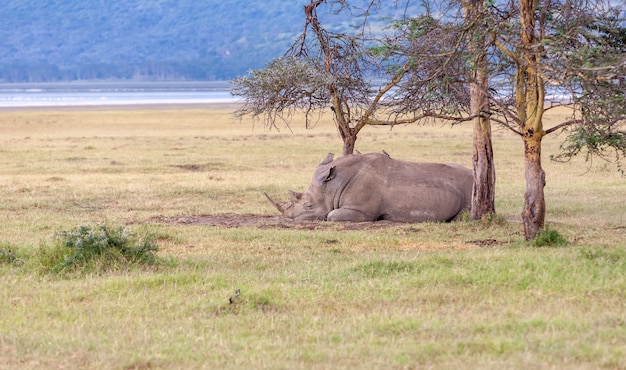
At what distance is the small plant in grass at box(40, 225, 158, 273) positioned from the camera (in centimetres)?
1098

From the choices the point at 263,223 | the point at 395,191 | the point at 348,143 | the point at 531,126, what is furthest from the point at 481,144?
the point at 263,223

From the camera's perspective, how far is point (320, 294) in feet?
31.2

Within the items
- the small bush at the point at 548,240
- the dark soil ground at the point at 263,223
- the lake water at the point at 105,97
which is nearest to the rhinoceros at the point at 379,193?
the dark soil ground at the point at 263,223

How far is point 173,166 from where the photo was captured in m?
27.0

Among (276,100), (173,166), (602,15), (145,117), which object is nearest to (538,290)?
(602,15)

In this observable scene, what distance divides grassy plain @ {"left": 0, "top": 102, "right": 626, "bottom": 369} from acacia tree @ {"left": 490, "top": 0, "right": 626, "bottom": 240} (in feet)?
4.01

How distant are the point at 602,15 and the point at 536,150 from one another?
2.00m

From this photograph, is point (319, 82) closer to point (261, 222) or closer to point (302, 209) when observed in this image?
point (302, 209)

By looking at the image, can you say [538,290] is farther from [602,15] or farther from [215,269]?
[602,15]

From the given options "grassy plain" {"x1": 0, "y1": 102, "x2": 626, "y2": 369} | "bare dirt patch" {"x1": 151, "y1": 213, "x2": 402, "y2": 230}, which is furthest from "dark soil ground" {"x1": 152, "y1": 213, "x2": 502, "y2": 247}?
"grassy plain" {"x1": 0, "y1": 102, "x2": 626, "y2": 369}

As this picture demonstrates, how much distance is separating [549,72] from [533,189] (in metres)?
1.54

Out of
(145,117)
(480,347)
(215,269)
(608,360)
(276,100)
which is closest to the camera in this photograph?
(608,360)

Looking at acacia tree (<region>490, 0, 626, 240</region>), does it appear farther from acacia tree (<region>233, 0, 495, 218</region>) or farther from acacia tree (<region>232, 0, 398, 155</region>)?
acacia tree (<region>232, 0, 398, 155</region>)

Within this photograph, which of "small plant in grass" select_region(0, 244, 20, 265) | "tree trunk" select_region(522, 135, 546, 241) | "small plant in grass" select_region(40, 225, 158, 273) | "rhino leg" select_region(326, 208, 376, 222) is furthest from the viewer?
"rhino leg" select_region(326, 208, 376, 222)
